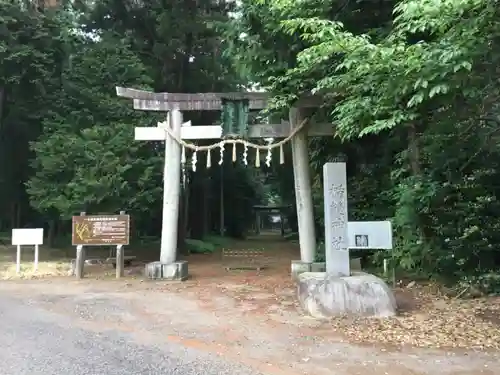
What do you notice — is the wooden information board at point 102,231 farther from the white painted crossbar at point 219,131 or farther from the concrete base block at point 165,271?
the white painted crossbar at point 219,131

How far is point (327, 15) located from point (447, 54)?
4777mm

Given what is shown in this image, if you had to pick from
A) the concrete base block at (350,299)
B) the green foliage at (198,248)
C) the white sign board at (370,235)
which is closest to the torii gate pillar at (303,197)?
the white sign board at (370,235)

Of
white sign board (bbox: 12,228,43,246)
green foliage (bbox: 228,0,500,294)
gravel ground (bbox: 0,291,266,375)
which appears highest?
green foliage (bbox: 228,0,500,294)

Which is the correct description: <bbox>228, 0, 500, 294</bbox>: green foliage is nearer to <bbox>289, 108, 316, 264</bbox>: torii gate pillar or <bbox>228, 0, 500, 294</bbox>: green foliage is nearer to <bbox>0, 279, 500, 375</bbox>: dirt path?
<bbox>289, 108, 316, 264</bbox>: torii gate pillar

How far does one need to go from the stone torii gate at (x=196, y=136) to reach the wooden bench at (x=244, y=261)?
290 cm

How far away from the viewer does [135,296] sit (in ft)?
30.6

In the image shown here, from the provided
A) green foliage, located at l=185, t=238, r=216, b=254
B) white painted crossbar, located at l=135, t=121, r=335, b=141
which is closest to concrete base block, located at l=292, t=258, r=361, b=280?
white painted crossbar, located at l=135, t=121, r=335, b=141

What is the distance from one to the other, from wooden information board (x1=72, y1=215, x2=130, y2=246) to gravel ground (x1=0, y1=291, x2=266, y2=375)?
5044 millimetres

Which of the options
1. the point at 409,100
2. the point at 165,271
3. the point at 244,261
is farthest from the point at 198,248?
the point at 409,100

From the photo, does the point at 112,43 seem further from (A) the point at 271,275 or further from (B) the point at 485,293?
(B) the point at 485,293

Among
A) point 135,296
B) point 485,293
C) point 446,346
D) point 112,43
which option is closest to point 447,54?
point 446,346

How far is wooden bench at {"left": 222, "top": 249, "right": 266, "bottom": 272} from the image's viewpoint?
47.7 ft

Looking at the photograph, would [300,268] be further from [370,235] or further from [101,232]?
[101,232]

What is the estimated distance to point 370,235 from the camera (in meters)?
8.25
